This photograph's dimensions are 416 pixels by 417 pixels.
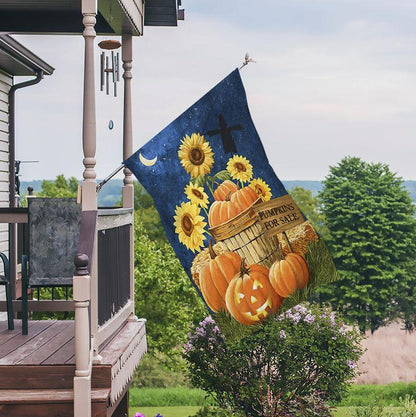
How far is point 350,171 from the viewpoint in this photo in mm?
38406

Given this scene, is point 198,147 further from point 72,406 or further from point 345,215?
point 345,215

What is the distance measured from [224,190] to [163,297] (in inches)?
607

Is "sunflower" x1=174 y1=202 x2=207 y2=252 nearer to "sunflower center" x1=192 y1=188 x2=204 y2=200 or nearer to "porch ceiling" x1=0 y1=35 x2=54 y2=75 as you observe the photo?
"sunflower center" x1=192 y1=188 x2=204 y2=200

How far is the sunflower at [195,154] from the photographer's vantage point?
23.2 feet

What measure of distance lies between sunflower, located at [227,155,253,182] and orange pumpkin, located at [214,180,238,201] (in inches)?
3.0

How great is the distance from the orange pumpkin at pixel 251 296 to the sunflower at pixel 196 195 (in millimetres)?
647

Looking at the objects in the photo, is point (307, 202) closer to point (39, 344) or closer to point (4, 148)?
point (4, 148)

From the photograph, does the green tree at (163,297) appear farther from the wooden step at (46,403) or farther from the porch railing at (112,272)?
the wooden step at (46,403)

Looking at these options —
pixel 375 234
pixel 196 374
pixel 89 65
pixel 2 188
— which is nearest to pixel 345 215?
pixel 375 234

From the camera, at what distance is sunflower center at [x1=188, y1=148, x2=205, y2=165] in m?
7.09

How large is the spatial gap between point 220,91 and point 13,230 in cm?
373

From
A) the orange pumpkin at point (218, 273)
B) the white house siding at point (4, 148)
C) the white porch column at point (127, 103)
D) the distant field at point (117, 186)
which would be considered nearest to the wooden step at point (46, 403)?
the orange pumpkin at point (218, 273)

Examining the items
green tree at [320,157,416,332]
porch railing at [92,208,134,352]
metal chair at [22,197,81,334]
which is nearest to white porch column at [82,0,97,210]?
porch railing at [92,208,134,352]

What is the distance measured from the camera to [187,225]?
7086 mm
